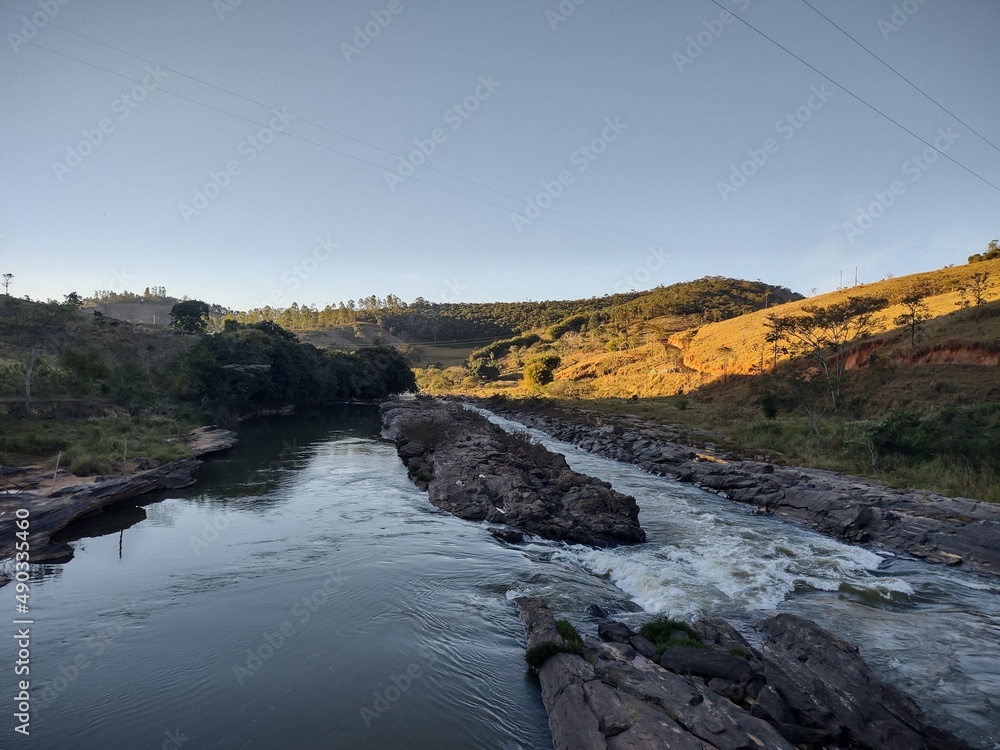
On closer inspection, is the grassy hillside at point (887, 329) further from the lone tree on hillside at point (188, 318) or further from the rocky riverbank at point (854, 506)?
the lone tree on hillside at point (188, 318)

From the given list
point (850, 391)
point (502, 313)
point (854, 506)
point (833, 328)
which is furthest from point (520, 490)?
point (502, 313)

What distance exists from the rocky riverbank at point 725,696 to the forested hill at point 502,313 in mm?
118956

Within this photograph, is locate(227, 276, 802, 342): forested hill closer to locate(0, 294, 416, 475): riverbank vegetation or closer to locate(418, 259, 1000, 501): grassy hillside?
locate(418, 259, 1000, 501): grassy hillside

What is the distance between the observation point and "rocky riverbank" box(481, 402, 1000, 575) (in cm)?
1434

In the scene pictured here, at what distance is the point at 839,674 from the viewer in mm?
7832

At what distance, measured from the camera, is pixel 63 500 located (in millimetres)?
17828

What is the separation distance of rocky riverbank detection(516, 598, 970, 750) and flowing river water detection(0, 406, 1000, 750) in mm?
787

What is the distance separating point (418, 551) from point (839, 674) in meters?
10.6

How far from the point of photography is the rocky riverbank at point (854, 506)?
14.3 m

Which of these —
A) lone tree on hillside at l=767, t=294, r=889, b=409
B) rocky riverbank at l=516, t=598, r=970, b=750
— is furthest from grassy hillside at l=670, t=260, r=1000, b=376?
rocky riverbank at l=516, t=598, r=970, b=750

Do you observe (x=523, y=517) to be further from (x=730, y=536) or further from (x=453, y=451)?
(x=453, y=451)

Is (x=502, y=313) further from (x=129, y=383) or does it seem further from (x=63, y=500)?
(x=63, y=500)

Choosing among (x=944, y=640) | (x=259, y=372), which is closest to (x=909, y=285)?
(x=944, y=640)

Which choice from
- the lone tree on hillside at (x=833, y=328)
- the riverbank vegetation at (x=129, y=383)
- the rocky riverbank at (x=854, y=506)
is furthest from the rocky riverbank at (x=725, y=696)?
the lone tree on hillside at (x=833, y=328)
